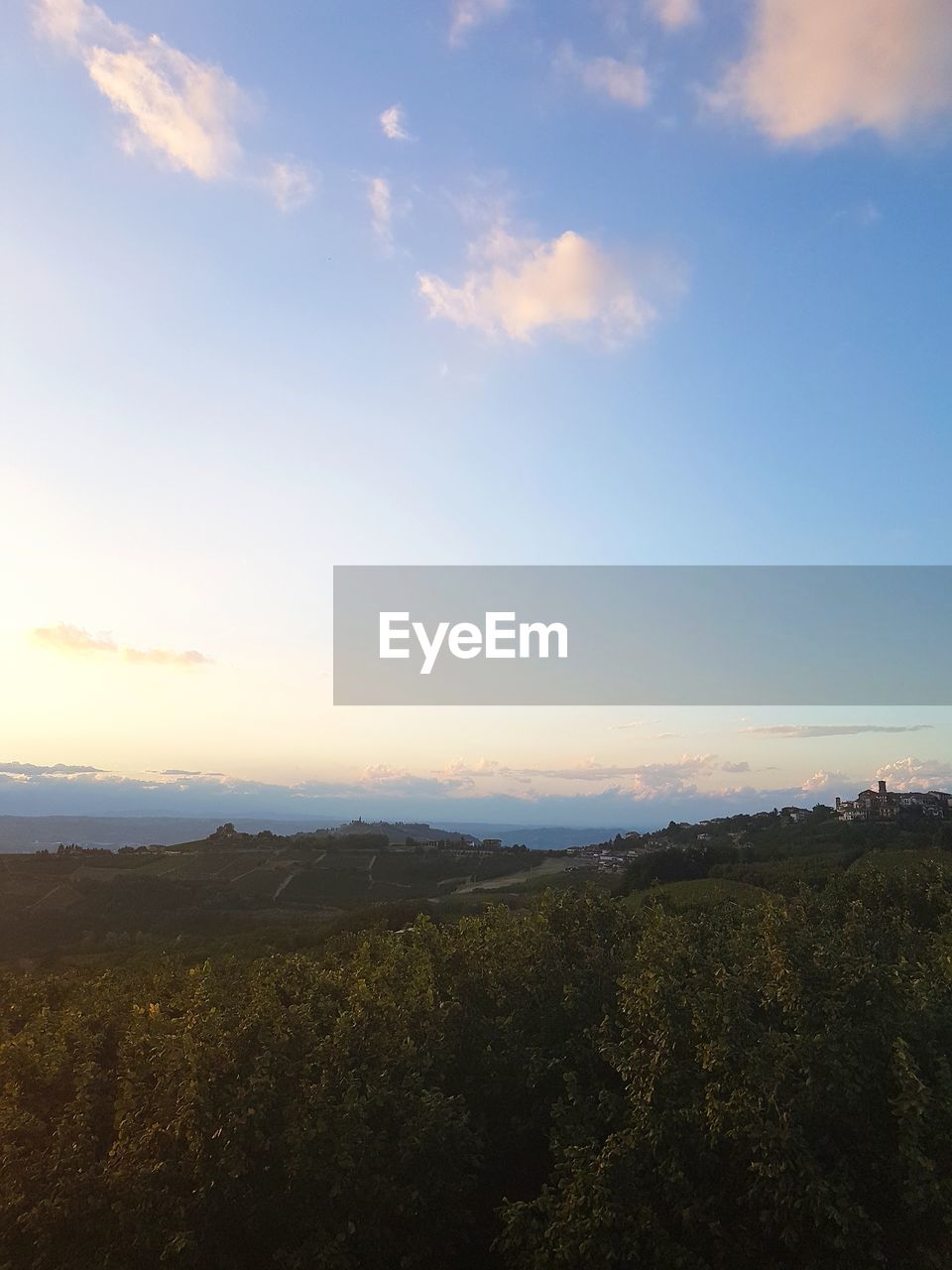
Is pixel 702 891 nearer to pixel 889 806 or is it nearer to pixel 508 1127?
pixel 508 1127

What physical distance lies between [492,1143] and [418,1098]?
141 inches

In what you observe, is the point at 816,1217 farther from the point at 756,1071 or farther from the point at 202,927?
the point at 202,927

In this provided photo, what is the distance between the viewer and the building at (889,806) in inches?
5310

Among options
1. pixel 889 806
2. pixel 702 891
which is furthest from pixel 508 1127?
pixel 889 806

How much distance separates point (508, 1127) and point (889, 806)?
14379cm

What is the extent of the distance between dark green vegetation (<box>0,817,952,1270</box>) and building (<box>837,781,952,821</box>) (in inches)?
5047

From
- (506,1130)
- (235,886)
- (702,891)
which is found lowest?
(235,886)

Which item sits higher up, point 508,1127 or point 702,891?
point 508,1127

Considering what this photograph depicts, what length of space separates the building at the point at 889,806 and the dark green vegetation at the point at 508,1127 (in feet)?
421

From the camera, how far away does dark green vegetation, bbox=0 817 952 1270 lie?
13.1 metres

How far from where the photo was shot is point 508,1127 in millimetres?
17156

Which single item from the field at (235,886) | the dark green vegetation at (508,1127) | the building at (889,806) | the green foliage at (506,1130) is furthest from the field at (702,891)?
the building at (889,806)

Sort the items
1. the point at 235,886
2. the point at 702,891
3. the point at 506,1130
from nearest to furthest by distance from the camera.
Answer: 1. the point at 506,1130
2. the point at 702,891
3. the point at 235,886

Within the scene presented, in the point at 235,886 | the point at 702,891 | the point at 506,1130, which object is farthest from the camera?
the point at 235,886
